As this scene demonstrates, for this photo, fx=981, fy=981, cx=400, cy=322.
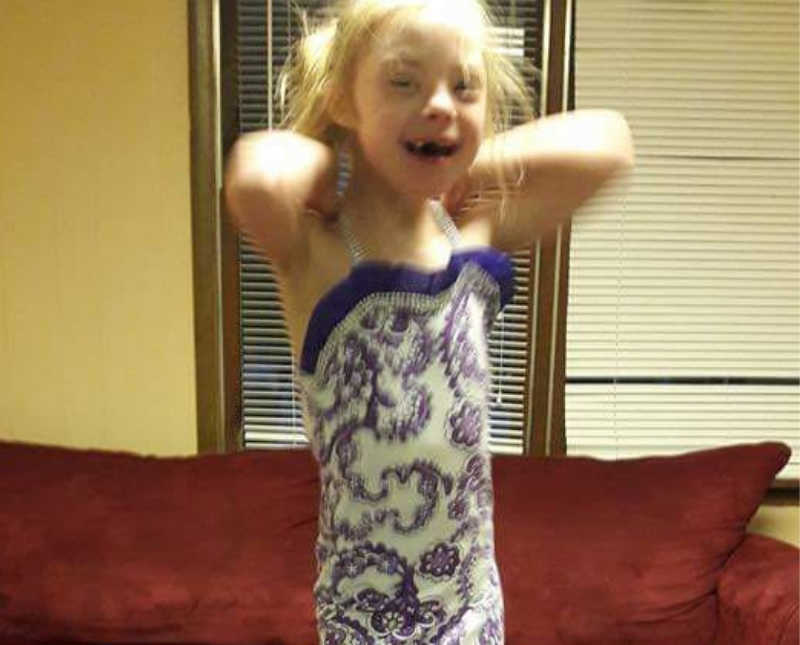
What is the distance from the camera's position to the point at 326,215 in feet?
2.57

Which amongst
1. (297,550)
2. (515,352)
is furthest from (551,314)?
(297,550)

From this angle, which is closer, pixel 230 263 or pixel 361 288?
pixel 361 288

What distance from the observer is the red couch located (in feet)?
6.15

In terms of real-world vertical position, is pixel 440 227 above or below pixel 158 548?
above

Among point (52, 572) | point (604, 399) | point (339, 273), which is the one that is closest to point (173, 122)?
point (52, 572)

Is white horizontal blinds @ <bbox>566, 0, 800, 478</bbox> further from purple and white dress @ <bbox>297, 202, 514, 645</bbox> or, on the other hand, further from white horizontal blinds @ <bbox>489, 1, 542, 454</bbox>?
purple and white dress @ <bbox>297, 202, 514, 645</bbox>

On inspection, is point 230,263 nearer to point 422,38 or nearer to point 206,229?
point 206,229

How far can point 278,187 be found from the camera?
0.71 m

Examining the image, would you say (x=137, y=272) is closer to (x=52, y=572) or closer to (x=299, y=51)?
(x=52, y=572)

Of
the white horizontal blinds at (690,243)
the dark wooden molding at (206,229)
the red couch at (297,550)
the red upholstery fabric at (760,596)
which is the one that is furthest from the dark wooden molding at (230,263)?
the red upholstery fabric at (760,596)

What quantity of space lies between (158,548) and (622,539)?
92cm

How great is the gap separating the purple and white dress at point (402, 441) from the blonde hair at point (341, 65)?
0.29 ft

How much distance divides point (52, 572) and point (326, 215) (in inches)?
55.2

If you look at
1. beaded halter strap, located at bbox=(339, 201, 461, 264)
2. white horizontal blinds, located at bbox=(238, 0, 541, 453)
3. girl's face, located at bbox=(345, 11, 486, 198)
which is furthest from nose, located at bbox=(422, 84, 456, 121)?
white horizontal blinds, located at bbox=(238, 0, 541, 453)
